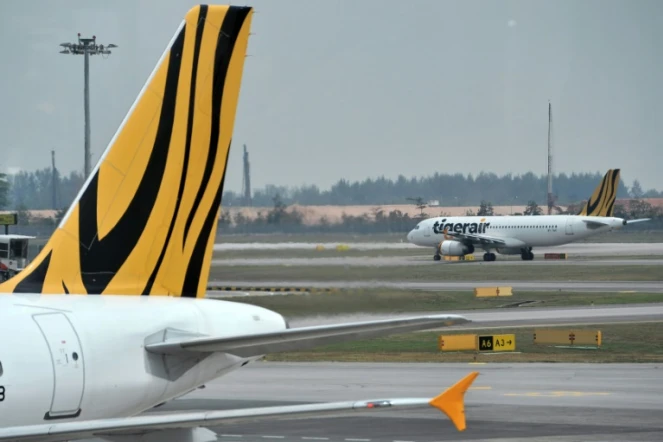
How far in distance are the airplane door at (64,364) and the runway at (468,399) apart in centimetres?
1036

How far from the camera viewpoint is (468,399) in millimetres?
26953

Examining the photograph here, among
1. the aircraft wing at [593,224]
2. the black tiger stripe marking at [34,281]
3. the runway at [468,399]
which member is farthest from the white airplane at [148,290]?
the aircraft wing at [593,224]

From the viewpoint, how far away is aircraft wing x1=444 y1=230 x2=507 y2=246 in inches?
4250

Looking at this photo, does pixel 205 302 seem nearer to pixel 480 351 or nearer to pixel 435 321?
pixel 435 321

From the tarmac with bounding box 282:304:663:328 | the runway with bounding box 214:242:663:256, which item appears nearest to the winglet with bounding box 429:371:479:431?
the tarmac with bounding box 282:304:663:328

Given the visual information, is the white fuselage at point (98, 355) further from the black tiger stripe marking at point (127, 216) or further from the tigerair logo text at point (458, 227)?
the tigerair logo text at point (458, 227)

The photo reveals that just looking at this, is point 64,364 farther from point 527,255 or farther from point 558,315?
point 527,255

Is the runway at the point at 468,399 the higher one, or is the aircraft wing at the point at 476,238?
the aircraft wing at the point at 476,238

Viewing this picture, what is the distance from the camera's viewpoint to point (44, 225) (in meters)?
50.8

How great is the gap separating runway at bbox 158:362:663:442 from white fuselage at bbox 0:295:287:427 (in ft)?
27.6

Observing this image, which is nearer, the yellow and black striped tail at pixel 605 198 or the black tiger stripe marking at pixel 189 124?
the black tiger stripe marking at pixel 189 124

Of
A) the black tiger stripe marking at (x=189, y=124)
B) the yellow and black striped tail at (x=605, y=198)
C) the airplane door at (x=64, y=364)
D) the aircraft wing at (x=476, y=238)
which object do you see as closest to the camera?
the airplane door at (x=64, y=364)

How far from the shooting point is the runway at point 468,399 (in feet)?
71.4

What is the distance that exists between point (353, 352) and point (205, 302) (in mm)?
27350
